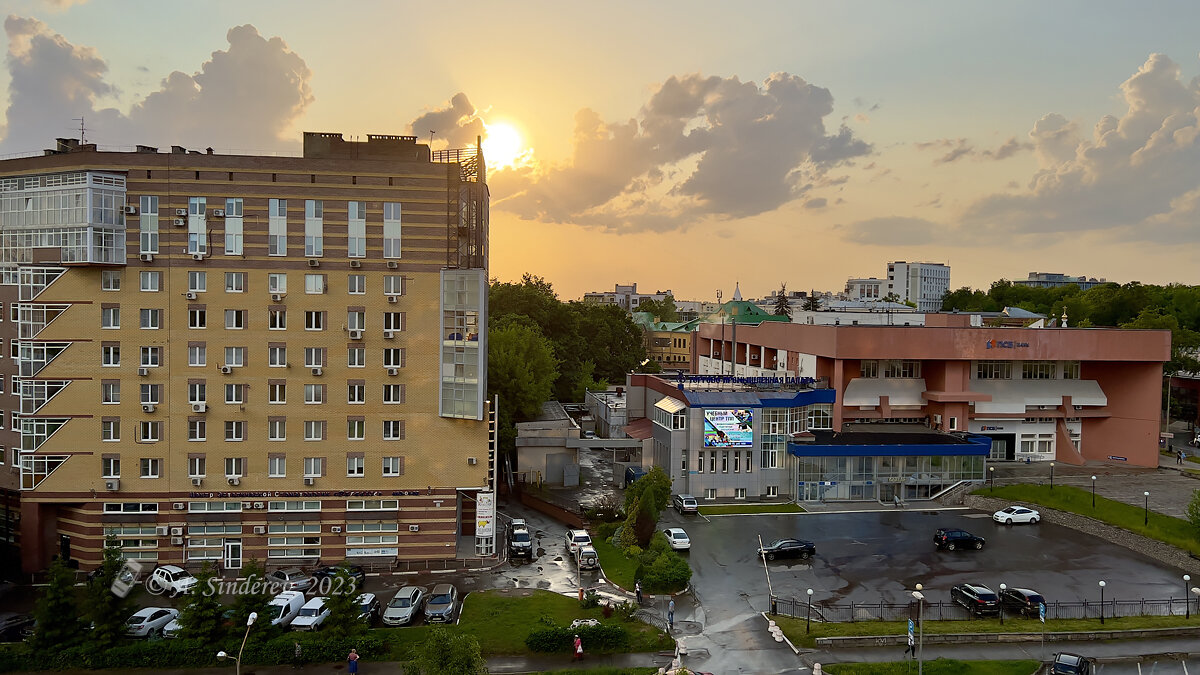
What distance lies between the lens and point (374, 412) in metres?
47.9

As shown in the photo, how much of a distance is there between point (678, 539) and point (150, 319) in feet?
116

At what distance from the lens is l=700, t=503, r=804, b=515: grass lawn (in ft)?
197

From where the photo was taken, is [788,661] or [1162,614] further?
[1162,614]

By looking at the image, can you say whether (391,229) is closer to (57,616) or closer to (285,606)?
(285,606)

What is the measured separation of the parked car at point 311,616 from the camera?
36844 millimetres

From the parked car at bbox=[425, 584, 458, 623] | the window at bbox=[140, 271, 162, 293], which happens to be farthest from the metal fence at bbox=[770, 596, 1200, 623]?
the window at bbox=[140, 271, 162, 293]

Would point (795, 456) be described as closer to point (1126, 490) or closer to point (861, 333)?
point (861, 333)

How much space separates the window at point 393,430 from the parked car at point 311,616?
11.2 m

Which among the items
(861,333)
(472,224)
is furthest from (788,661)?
(861,333)

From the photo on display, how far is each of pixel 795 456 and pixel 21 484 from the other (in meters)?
53.3

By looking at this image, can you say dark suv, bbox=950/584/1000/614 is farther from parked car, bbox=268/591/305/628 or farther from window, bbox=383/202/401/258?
window, bbox=383/202/401/258

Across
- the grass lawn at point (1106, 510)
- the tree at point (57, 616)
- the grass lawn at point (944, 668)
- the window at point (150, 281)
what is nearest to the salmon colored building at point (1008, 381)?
the grass lawn at point (1106, 510)

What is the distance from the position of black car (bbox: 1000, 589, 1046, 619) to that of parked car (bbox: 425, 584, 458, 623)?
28.3 meters

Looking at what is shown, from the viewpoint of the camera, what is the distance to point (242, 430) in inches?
1852
